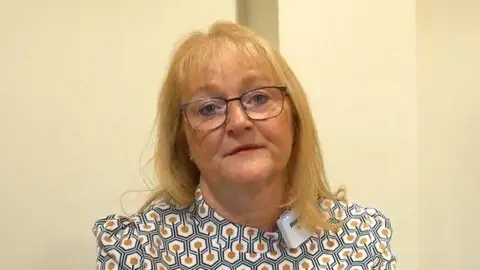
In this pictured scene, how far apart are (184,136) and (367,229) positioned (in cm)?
41

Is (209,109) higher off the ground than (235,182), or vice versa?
(209,109)

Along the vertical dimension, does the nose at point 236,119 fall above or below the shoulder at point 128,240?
above

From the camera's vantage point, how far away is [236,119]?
1341mm

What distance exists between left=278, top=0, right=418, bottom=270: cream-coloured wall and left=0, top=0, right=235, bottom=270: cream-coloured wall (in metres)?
0.37

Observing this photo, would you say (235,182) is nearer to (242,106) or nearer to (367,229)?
(242,106)

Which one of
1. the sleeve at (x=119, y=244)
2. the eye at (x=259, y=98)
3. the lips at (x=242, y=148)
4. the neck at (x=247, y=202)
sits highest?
the eye at (x=259, y=98)
